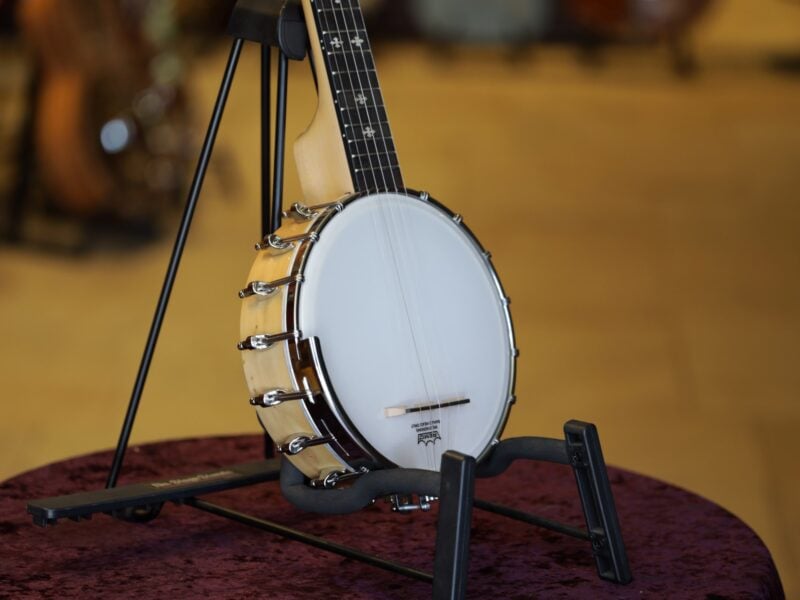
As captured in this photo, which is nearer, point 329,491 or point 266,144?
point 329,491

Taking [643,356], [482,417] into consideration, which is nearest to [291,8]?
[482,417]

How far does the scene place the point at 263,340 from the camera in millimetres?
1007

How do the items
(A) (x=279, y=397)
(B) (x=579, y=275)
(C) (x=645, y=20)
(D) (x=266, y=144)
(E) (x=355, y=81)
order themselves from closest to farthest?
(A) (x=279, y=397)
(E) (x=355, y=81)
(D) (x=266, y=144)
(B) (x=579, y=275)
(C) (x=645, y=20)

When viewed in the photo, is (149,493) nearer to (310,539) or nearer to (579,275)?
(310,539)

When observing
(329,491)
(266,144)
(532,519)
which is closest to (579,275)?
(266,144)

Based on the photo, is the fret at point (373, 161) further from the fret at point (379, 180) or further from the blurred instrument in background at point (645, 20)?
the blurred instrument in background at point (645, 20)

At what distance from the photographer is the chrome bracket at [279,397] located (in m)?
0.98

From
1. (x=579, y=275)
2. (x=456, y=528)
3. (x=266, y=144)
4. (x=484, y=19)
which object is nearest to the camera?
(x=456, y=528)

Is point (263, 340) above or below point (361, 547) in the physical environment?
above

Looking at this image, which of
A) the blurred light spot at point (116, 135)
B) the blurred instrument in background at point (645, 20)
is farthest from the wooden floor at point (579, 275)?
the blurred light spot at point (116, 135)

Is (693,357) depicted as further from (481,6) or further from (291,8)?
(481,6)

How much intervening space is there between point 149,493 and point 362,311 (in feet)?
0.79

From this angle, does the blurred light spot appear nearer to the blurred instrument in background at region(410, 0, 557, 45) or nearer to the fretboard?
the fretboard

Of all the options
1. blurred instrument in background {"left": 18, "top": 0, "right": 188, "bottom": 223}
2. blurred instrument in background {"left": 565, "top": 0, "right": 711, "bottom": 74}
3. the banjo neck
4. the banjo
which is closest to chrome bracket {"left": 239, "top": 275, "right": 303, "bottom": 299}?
the banjo
